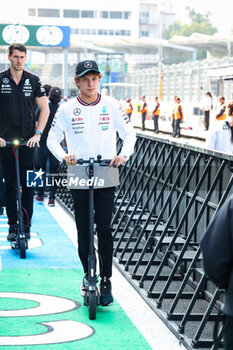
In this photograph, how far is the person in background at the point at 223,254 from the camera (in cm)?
303

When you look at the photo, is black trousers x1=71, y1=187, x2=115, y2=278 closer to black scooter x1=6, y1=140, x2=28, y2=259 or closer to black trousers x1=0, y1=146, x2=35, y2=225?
black scooter x1=6, y1=140, x2=28, y2=259

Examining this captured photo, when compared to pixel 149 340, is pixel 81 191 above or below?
above

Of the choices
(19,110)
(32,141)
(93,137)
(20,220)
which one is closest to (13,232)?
(20,220)

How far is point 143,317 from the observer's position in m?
6.20

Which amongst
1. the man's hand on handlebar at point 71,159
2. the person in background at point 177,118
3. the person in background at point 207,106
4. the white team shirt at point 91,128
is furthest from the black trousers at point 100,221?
the person in background at point 207,106

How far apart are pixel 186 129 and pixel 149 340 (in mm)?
39842

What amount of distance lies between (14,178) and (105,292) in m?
2.68

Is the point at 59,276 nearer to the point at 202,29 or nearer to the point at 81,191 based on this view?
the point at 81,191

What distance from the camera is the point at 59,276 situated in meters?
7.57

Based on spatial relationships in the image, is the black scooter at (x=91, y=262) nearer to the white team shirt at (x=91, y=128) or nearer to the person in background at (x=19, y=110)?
the white team shirt at (x=91, y=128)

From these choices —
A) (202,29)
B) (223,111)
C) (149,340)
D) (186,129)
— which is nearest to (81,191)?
(149,340)

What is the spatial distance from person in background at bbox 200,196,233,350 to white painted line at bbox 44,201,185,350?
2.33 metres

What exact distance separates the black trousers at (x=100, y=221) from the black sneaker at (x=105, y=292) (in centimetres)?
5

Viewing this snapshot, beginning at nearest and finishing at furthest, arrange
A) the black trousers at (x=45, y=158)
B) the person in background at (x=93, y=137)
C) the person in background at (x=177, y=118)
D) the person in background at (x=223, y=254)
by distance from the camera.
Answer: the person in background at (x=223, y=254) < the person in background at (x=93, y=137) < the black trousers at (x=45, y=158) < the person in background at (x=177, y=118)
